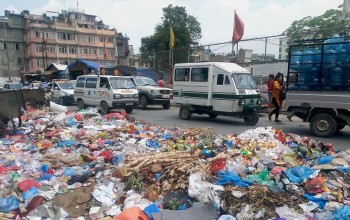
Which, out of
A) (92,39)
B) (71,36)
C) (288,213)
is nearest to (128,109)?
(288,213)

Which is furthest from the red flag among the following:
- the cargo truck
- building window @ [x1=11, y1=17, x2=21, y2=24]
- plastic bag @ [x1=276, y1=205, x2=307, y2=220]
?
building window @ [x1=11, y1=17, x2=21, y2=24]

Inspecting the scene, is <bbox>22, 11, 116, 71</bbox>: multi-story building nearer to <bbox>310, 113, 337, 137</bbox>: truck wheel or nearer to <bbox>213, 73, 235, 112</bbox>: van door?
<bbox>213, 73, 235, 112</bbox>: van door

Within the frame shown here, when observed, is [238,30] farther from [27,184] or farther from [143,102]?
[27,184]

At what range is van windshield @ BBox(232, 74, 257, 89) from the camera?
1063 cm

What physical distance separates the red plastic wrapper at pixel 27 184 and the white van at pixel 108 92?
9.05 meters

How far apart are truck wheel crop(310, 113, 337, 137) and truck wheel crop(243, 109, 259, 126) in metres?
2.23

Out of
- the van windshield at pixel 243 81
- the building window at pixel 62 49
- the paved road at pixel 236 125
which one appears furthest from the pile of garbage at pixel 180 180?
the building window at pixel 62 49

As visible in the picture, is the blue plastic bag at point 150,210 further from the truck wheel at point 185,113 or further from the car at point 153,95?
the car at point 153,95

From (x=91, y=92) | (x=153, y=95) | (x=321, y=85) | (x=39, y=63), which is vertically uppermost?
(x=39, y=63)

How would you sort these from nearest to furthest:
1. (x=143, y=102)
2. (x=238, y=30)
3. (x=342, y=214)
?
(x=342, y=214), (x=238, y=30), (x=143, y=102)

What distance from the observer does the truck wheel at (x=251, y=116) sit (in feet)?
35.1

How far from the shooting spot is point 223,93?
35.4ft

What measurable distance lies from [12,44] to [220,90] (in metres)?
63.8

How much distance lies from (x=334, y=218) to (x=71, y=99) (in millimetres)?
17773
